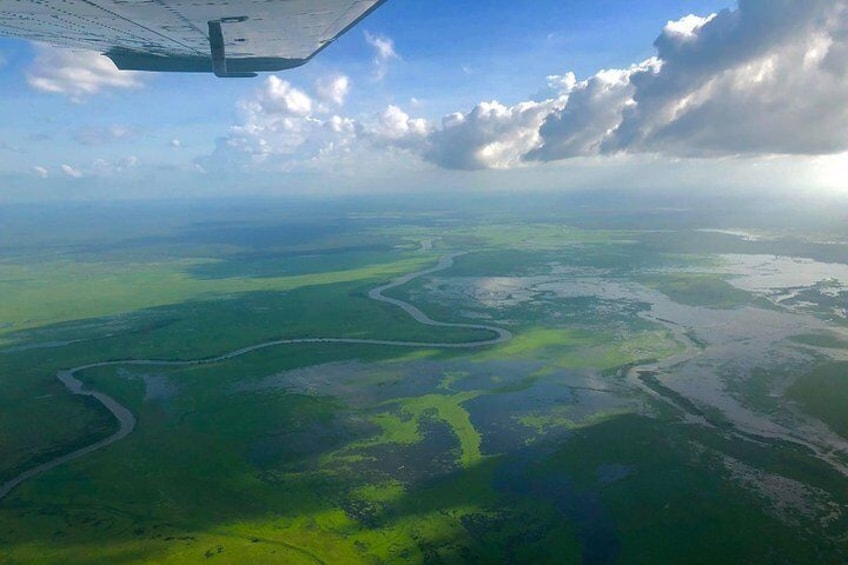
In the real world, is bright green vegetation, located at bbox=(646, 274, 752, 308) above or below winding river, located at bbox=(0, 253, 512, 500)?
above

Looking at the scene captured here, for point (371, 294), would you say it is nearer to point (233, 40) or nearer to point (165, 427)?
point (165, 427)

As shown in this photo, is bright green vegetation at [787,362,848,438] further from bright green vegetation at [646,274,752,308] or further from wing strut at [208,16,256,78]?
wing strut at [208,16,256,78]

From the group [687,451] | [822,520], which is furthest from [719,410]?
[822,520]

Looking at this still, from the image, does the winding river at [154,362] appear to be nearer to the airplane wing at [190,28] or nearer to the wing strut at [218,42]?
the airplane wing at [190,28]

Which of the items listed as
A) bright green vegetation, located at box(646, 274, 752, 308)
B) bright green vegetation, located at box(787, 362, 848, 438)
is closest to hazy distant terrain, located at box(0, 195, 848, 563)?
bright green vegetation, located at box(787, 362, 848, 438)

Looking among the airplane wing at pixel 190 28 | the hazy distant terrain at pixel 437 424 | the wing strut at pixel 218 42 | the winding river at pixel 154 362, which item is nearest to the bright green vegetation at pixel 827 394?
the hazy distant terrain at pixel 437 424

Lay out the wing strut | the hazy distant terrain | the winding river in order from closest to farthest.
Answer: the wing strut, the hazy distant terrain, the winding river

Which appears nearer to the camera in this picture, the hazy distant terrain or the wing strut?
the wing strut

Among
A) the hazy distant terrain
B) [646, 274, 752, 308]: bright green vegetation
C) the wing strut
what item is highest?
the wing strut

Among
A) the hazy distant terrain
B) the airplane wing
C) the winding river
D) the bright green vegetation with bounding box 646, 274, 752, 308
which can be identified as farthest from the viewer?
the bright green vegetation with bounding box 646, 274, 752, 308
